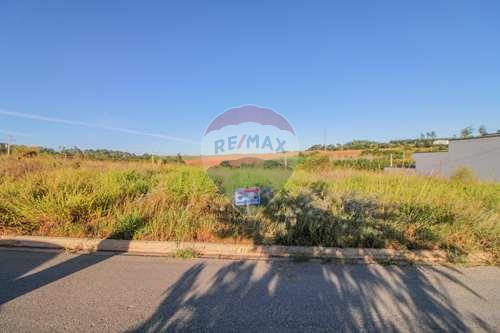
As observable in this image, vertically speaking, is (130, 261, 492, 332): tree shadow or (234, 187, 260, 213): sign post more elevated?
(234, 187, 260, 213): sign post

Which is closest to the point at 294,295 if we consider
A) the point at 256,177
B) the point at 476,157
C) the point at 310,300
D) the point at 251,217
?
the point at 310,300

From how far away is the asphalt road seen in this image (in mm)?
2195

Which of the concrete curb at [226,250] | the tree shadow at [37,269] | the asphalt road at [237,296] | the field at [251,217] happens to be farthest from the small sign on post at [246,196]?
the tree shadow at [37,269]

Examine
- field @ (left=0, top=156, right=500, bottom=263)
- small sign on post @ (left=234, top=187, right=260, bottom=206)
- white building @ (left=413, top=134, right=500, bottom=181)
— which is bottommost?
field @ (left=0, top=156, right=500, bottom=263)

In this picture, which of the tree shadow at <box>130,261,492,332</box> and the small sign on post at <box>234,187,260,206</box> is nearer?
the tree shadow at <box>130,261,492,332</box>

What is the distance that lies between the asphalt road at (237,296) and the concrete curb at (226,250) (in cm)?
23

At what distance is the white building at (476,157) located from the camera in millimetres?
21797

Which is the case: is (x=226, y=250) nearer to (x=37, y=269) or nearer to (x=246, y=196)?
(x=246, y=196)

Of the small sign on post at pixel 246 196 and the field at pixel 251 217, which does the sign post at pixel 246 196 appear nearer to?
the small sign on post at pixel 246 196

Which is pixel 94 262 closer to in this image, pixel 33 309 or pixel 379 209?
pixel 33 309

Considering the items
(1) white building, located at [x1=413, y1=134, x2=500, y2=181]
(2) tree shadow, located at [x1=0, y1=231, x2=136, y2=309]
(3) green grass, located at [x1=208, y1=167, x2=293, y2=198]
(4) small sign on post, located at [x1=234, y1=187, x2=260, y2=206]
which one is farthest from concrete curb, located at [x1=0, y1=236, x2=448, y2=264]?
(1) white building, located at [x1=413, y1=134, x2=500, y2=181]

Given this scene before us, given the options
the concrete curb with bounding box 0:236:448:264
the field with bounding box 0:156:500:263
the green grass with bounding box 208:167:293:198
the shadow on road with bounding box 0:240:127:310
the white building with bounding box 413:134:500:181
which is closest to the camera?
the shadow on road with bounding box 0:240:127:310

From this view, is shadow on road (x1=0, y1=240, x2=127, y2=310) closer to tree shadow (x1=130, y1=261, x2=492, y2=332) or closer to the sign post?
tree shadow (x1=130, y1=261, x2=492, y2=332)

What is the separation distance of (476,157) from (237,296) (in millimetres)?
29568
